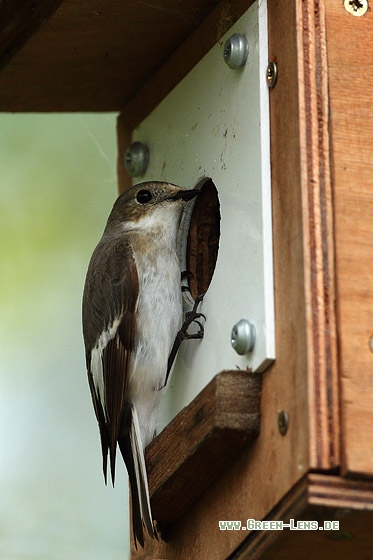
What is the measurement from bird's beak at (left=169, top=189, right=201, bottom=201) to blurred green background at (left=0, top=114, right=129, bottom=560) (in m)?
2.31

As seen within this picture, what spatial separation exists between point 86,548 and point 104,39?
291 cm

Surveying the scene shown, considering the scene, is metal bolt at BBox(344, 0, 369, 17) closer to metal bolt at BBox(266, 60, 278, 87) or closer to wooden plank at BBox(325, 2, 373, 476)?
wooden plank at BBox(325, 2, 373, 476)

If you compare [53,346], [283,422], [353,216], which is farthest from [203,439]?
[53,346]

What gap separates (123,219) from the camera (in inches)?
178

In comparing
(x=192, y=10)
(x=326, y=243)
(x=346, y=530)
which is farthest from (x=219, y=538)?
(x=192, y=10)

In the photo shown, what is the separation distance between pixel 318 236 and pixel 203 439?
0.65 metres

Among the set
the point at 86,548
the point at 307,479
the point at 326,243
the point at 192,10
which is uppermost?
the point at 192,10

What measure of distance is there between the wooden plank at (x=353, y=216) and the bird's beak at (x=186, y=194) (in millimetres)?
819

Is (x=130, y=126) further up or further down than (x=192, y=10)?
further down

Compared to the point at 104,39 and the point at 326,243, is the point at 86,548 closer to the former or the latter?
the point at 104,39

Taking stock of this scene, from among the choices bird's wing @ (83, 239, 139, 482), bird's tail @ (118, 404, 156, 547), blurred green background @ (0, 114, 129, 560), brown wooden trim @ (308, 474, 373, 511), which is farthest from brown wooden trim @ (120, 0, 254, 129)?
blurred green background @ (0, 114, 129, 560)

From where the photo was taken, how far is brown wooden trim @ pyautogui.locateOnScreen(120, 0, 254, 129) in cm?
390

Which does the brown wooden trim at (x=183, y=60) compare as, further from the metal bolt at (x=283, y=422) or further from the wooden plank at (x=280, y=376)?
the metal bolt at (x=283, y=422)

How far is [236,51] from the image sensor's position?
3.71m
